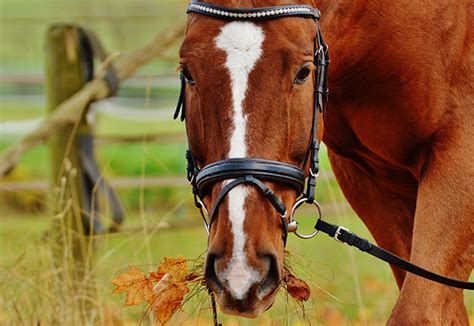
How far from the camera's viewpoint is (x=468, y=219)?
3.61 meters

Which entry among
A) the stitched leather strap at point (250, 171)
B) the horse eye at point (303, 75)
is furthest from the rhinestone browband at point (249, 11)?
the stitched leather strap at point (250, 171)

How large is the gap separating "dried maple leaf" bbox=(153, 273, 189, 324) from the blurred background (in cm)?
7

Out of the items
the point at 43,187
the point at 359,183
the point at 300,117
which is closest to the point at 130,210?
the point at 43,187

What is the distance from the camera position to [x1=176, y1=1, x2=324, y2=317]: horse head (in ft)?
9.21

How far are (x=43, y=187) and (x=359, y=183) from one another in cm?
425

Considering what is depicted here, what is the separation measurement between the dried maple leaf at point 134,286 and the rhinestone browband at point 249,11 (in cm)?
87

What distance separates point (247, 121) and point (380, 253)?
75 cm

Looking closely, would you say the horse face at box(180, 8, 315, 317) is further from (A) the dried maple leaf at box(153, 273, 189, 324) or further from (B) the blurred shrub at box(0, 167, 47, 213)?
(B) the blurred shrub at box(0, 167, 47, 213)

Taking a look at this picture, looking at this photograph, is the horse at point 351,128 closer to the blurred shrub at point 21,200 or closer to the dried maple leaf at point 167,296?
the dried maple leaf at point 167,296

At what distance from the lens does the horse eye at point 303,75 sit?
306cm

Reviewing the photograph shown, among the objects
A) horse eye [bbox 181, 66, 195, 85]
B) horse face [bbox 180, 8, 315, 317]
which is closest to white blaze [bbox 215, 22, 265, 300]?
horse face [bbox 180, 8, 315, 317]

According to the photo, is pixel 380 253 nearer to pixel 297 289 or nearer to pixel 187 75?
pixel 297 289

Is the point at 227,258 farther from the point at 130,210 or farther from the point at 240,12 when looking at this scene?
the point at 130,210

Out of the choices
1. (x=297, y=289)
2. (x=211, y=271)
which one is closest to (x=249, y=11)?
(x=211, y=271)
